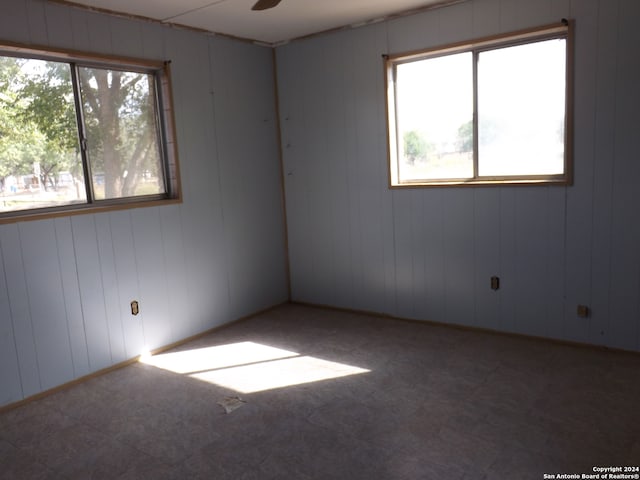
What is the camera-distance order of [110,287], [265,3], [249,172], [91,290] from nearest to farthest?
[265,3]
[91,290]
[110,287]
[249,172]

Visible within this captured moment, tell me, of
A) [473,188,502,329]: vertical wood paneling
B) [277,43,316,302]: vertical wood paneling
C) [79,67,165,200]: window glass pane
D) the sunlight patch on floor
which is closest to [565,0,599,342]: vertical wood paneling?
[473,188,502,329]: vertical wood paneling

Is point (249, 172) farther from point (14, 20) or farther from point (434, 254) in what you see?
point (14, 20)

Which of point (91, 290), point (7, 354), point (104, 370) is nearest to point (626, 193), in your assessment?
point (91, 290)

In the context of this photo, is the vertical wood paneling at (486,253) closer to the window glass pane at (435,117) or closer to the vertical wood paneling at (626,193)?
the window glass pane at (435,117)

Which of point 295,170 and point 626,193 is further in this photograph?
point 295,170

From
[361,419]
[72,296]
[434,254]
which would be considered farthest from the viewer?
[434,254]

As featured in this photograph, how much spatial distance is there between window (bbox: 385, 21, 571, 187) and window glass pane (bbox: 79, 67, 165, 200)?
6.35ft

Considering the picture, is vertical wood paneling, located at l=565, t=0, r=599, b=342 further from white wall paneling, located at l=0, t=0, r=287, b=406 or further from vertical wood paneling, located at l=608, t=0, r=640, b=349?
white wall paneling, located at l=0, t=0, r=287, b=406

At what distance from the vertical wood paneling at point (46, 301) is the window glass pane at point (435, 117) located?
108 inches

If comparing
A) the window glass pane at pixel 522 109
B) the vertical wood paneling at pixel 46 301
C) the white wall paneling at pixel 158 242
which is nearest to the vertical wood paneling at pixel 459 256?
the window glass pane at pixel 522 109

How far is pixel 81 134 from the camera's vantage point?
355cm

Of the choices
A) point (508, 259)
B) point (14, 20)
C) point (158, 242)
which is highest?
point (14, 20)

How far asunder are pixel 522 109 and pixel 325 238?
2.06 m

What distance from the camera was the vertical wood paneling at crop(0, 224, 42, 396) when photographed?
10.3 ft
